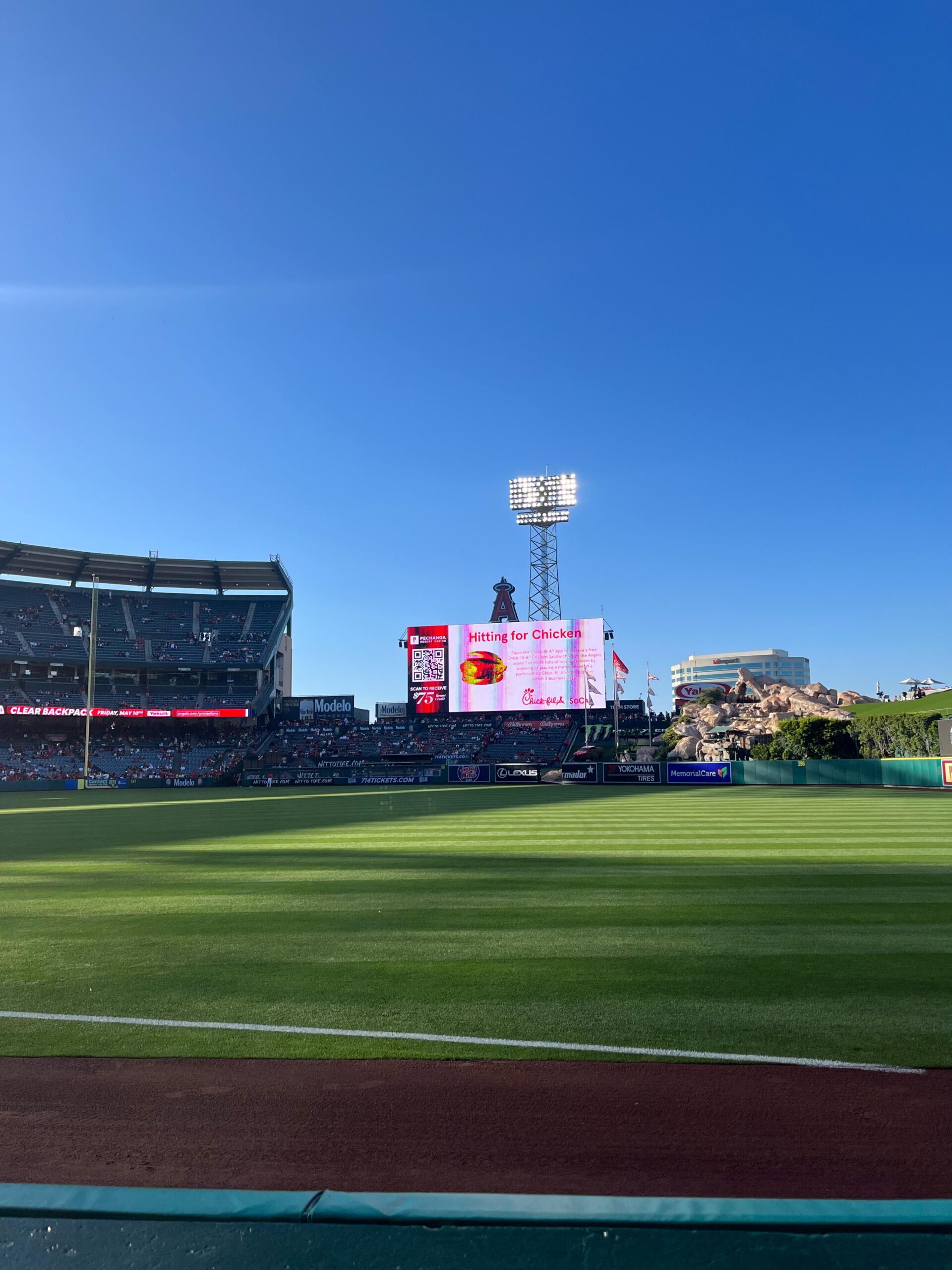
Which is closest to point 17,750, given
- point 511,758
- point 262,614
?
point 262,614

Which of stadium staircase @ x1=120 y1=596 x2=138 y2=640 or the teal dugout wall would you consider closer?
the teal dugout wall

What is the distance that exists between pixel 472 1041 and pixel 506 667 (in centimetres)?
5851

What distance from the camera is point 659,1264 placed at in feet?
6.78

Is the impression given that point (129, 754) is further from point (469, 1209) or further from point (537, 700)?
point (469, 1209)

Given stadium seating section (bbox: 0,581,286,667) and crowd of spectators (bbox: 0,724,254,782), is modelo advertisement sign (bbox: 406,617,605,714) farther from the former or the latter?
stadium seating section (bbox: 0,581,286,667)

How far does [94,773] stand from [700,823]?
54981mm

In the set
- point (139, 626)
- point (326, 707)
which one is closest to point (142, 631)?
point (139, 626)

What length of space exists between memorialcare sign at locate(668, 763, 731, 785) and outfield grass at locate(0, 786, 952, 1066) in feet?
92.2

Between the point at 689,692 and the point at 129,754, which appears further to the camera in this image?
the point at 689,692

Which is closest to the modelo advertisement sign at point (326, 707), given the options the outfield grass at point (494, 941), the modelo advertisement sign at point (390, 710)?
the modelo advertisement sign at point (390, 710)

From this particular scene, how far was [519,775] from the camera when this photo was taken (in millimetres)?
50250

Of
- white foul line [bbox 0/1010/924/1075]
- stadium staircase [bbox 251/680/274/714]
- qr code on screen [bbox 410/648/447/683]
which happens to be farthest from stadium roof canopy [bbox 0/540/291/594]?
white foul line [bbox 0/1010/924/1075]

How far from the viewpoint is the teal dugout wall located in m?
2.10

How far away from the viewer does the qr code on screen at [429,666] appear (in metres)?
65.1
